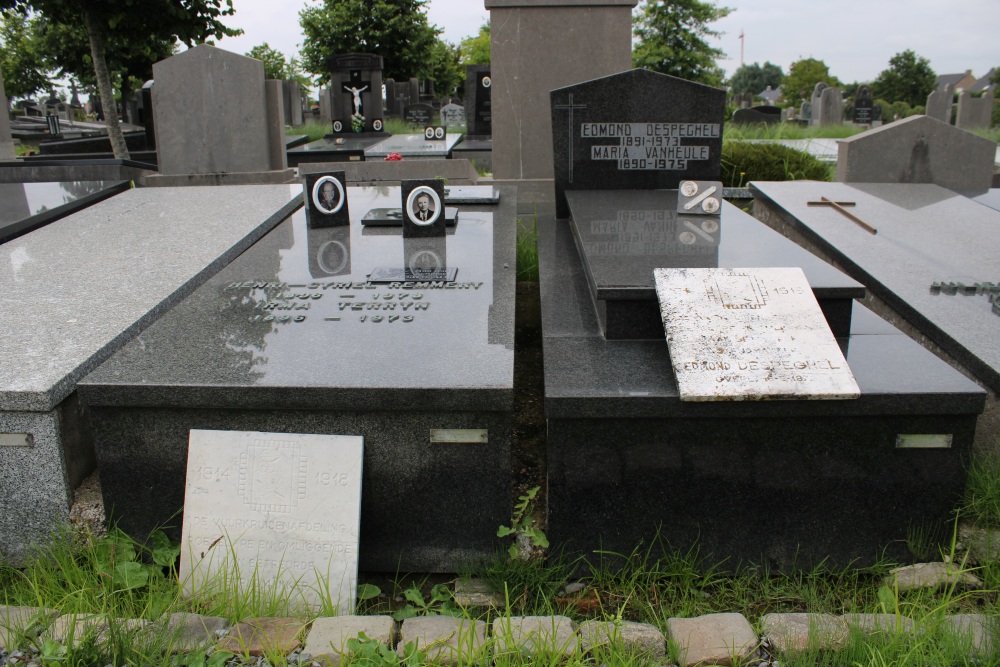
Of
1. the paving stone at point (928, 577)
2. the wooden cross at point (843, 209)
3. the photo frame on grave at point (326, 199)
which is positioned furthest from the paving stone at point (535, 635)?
the wooden cross at point (843, 209)

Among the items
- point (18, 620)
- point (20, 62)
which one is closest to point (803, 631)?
point (18, 620)

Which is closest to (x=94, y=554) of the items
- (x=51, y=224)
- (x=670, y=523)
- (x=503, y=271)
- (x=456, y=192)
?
(x=670, y=523)

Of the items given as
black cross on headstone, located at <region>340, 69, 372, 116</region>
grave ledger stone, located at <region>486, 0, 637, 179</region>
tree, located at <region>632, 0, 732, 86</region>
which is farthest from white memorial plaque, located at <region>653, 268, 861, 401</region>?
tree, located at <region>632, 0, 732, 86</region>

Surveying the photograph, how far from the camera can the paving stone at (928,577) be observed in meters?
2.54

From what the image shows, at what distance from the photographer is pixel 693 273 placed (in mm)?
3166

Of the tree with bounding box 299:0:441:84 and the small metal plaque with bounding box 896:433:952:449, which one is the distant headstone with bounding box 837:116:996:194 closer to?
the small metal plaque with bounding box 896:433:952:449

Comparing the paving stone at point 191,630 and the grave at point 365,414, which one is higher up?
the grave at point 365,414

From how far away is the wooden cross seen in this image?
5027 millimetres

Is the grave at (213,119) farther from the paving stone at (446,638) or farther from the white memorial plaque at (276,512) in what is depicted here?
the paving stone at (446,638)

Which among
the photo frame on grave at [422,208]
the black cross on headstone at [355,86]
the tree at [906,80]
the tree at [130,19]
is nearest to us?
the photo frame on grave at [422,208]

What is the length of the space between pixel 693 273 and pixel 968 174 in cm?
460

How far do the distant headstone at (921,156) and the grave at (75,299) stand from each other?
453 cm

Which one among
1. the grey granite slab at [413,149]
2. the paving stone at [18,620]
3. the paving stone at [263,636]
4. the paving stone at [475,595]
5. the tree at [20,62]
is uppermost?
the tree at [20,62]

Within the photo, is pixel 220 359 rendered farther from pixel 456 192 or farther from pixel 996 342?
pixel 456 192
